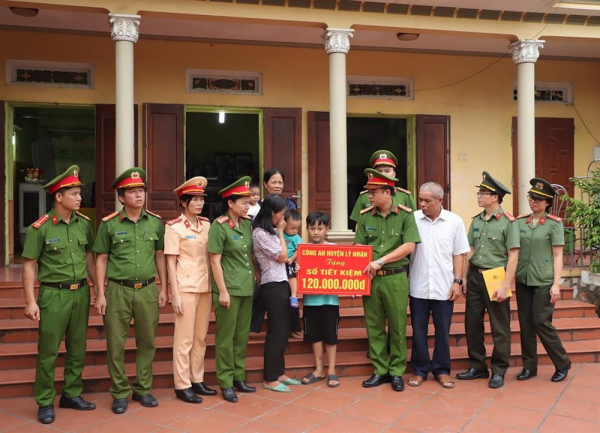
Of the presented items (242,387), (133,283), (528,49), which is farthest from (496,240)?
(528,49)

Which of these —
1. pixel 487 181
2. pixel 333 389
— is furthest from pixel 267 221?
pixel 487 181

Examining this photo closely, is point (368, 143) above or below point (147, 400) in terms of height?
above

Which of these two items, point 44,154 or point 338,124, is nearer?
point 338,124

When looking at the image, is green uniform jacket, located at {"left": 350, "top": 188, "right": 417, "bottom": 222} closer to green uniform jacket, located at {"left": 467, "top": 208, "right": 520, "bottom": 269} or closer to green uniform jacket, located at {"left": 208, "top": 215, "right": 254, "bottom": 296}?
green uniform jacket, located at {"left": 467, "top": 208, "right": 520, "bottom": 269}

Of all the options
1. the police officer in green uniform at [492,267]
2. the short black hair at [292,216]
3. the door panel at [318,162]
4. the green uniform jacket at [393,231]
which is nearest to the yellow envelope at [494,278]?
the police officer in green uniform at [492,267]

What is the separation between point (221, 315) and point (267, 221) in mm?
820

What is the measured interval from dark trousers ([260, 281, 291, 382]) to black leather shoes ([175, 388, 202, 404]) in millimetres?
618

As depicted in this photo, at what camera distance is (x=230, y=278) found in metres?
4.65

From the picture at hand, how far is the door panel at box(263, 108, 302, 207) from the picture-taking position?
9.23 metres

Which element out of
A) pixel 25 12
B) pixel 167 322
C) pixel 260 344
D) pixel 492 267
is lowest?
pixel 260 344

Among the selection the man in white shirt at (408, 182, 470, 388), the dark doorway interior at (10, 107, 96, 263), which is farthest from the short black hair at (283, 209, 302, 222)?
the dark doorway interior at (10, 107, 96, 263)

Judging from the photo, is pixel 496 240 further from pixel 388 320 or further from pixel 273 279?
pixel 273 279

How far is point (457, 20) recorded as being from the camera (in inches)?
323

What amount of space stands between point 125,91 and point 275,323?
391 cm
